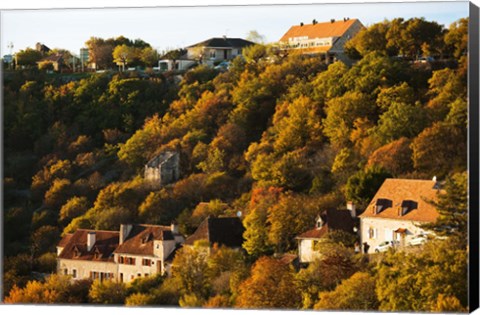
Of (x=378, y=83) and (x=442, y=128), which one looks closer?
(x=442, y=128)

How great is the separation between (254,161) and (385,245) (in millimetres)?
3210

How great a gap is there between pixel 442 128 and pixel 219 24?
13.8 feet

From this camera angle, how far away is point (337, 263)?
24.0 metres

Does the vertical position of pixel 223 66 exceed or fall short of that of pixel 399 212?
it exceeds it

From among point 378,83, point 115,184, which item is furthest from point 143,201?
point 378,83

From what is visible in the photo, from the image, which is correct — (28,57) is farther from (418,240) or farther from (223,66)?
(418,240)

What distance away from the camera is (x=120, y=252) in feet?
84.5

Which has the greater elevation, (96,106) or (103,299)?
(96,106)

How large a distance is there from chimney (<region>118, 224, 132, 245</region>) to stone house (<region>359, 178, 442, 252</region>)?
163 inches

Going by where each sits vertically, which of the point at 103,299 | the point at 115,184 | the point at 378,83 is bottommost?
the point at 103,299

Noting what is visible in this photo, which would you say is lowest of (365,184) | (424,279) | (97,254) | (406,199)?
(424,279)

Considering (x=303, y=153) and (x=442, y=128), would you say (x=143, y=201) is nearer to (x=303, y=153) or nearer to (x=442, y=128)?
(x=303, y=153)

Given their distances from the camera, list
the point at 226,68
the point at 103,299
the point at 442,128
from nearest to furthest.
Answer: the point at 442,128 → the point at 103,299 → the point at 226,68

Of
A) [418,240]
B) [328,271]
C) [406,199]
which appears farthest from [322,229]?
[418,240]
